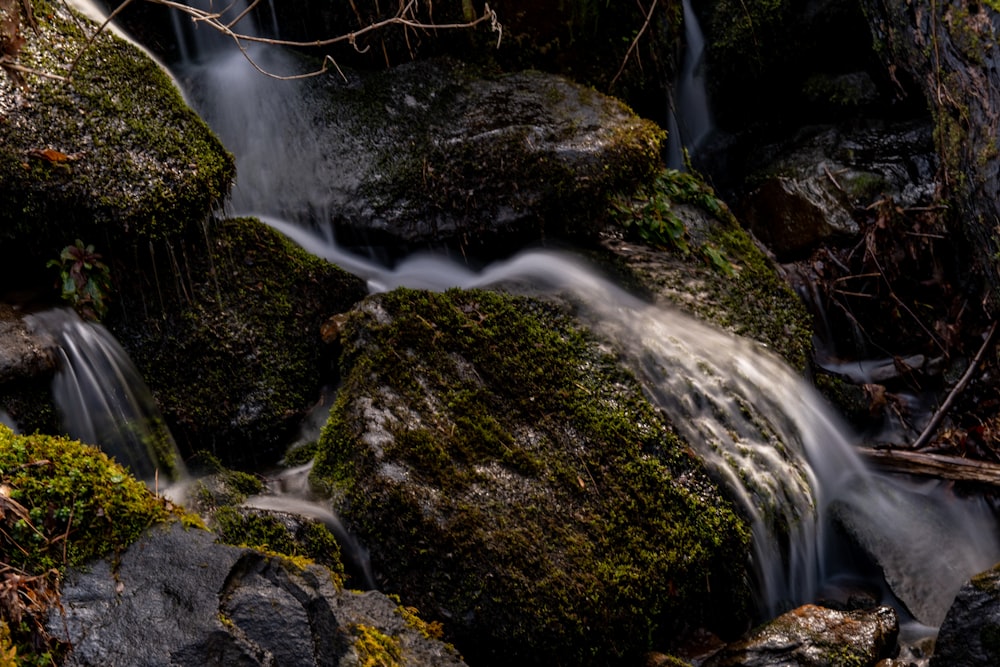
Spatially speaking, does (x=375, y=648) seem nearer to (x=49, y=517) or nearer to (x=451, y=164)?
(x=49, y=517)

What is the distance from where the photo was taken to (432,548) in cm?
349

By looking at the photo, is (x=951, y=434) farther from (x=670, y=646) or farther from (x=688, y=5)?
(x=688, y=5)

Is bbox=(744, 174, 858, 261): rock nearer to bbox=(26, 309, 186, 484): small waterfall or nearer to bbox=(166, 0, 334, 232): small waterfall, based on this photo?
bbox=(166, 0, 334, 232): small waterfall

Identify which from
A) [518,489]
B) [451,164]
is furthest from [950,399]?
[451,164]

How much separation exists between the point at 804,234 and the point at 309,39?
418 cm

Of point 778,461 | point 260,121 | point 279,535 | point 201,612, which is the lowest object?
point 778,461

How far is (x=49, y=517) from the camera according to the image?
2.48 metres

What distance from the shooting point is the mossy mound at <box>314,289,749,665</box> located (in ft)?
11.4

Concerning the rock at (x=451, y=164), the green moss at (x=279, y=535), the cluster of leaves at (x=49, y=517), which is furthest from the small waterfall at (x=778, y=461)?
the cluster of leaves at (x=49, y=517)

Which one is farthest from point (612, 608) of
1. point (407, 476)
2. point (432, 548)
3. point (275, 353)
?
point (275, 353)

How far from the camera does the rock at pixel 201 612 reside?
2326 mm

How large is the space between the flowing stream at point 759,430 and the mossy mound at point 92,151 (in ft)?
3.53

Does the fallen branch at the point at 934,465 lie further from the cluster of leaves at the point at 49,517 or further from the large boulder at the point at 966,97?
the cluster of leaves at the point at 49,517

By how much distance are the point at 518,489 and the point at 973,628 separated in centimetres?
196
